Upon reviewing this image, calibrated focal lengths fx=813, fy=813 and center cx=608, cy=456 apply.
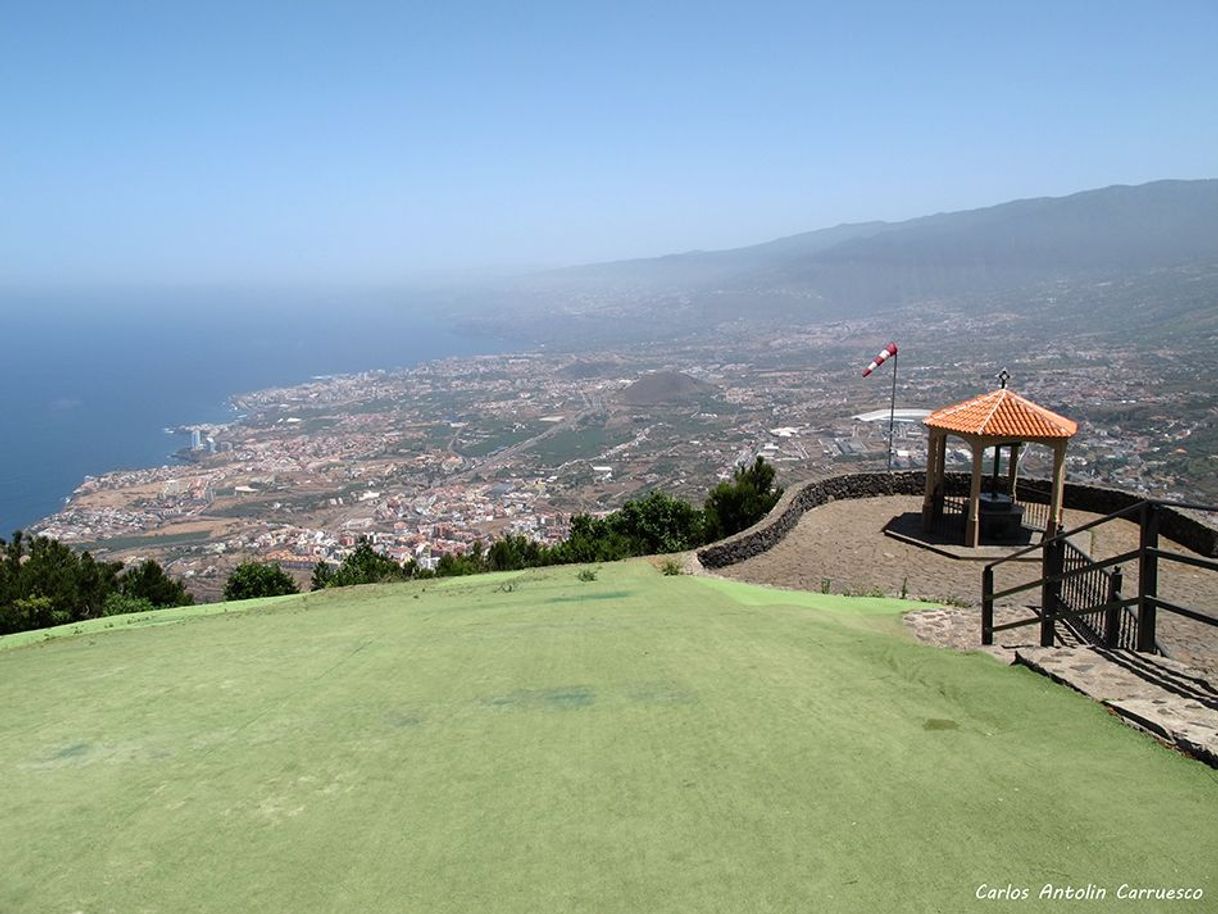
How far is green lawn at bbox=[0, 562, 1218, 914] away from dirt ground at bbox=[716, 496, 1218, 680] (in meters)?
4.78

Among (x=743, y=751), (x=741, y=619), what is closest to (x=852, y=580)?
(x=741, y=619)

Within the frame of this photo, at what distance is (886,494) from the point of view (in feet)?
60.3

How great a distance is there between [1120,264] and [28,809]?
707 feet

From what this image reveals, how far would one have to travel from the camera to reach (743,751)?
4367 mm

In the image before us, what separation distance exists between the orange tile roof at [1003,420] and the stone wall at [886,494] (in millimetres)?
1803

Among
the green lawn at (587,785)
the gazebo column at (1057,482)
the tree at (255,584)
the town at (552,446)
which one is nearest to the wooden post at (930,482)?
the gazebo column at (1057,482)

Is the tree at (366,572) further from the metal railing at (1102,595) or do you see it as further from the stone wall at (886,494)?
the metal railing at (1102,595)

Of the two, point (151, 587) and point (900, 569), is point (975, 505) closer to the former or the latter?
point (900, 569)

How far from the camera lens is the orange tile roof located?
46.4 feet

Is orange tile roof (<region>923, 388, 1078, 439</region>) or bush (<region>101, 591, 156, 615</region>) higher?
orange tile roof (<region>923, 388, 1078, 439</region>)

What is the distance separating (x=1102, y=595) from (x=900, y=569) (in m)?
6.22

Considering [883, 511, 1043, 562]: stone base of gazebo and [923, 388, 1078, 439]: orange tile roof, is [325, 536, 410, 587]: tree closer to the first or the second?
[883, 511, 1043, 562]: stone base of gazebo

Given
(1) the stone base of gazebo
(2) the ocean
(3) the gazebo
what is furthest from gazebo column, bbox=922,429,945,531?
(2) the ocean

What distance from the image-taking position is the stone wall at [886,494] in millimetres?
13547
